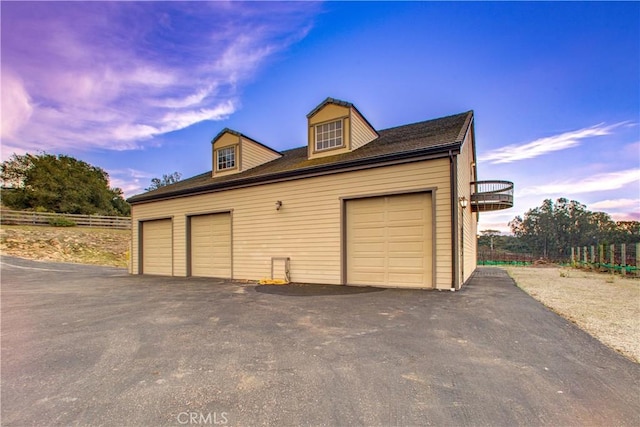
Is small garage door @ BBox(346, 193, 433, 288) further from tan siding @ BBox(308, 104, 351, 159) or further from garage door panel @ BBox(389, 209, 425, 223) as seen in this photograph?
tan siding @ BBox(308, 104, 351, 159)

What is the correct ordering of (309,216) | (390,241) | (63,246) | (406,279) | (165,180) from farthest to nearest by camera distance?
(165,180), (63,246), (309,216), (390,241), (406,279)

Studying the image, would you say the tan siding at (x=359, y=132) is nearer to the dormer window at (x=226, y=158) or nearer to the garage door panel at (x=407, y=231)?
the garage door panel at (x=407, y=231)

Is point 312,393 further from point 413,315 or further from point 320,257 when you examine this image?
point 320,257

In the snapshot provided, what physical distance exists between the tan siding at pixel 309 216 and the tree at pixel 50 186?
28982 millimetres

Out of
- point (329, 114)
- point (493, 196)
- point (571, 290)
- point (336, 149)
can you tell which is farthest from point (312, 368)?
point (493, 196)

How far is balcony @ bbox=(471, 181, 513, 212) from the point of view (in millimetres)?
8988

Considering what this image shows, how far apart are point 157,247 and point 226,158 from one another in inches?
204

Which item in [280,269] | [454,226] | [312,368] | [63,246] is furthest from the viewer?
[63,246]

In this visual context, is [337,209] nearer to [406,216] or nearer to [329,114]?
[406,216]

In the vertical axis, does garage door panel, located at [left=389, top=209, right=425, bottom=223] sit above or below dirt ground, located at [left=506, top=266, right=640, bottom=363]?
above

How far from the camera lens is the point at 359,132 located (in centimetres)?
968

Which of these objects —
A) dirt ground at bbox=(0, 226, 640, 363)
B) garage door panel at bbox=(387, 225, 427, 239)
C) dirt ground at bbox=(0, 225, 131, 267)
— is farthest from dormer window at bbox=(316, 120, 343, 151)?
dirt ground at bbox=(0, 225, 131, 267)

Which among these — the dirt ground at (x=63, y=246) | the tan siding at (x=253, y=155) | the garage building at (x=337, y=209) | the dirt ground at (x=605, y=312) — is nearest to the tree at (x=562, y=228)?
the dirt ground at (x=605, y=312)

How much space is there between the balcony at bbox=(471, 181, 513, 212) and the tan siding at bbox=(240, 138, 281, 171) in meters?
8.33
